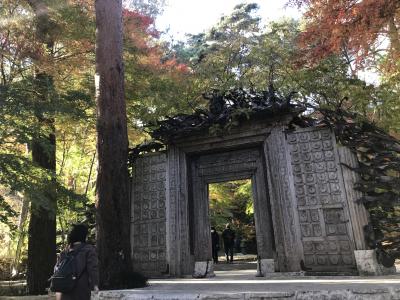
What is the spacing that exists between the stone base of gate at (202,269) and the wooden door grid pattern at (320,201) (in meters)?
2.41

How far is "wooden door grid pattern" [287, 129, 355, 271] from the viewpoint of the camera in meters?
7.06

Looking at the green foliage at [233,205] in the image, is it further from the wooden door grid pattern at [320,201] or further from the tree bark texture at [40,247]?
the wooden door grid pattern at [320,201]

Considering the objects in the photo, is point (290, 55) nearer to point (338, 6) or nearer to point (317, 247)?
point (338, 6)

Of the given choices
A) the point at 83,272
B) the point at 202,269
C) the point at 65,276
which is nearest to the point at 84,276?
the point at 83,272

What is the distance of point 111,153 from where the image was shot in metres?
6.40

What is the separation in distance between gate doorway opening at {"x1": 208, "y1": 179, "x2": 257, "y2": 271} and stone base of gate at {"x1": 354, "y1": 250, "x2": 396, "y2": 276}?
7.08 m

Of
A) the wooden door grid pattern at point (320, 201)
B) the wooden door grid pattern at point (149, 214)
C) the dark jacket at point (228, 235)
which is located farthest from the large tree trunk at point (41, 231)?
the dark jacket at point (228, 235)

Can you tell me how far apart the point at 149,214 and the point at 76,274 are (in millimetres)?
5245

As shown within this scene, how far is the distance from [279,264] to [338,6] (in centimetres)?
746

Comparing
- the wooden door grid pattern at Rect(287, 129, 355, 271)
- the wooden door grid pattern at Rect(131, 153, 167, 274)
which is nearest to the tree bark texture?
the wooden door grid pattern at Rect(131, 153, 167, 274)

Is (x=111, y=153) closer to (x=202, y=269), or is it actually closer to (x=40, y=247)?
(x=202, y=269)

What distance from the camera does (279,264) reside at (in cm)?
750

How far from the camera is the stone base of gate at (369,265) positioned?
651cm

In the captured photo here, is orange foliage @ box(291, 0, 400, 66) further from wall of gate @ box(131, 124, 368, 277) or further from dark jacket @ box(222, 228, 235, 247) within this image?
dark jacket @ box(222, 228, 235, 247)
